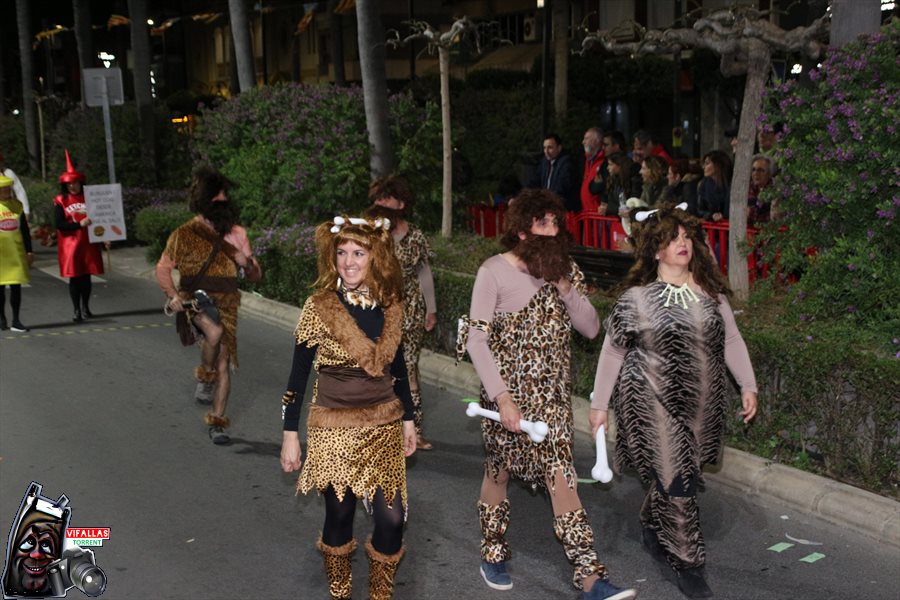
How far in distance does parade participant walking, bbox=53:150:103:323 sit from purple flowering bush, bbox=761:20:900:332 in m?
8.26

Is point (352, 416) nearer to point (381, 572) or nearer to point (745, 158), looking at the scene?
point (381, 572)

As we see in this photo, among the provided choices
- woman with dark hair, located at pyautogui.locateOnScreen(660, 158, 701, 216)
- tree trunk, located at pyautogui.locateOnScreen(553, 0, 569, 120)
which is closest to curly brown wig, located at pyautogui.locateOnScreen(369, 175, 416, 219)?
woman with dark hair, located at pyautogui.locateOnScreen(660, 158, 701, 216)

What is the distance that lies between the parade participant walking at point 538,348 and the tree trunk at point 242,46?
16.1 meters

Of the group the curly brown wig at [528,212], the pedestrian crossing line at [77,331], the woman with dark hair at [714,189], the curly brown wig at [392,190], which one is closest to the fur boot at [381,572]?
the curly brown wig at [528,212]

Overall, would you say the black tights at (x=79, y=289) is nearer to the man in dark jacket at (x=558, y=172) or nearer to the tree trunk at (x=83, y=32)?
the man in dark jacket at (x=558, y=172)

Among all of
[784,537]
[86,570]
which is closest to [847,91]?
[784,537]

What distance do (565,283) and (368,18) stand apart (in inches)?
414

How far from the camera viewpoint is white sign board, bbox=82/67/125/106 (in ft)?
63.0

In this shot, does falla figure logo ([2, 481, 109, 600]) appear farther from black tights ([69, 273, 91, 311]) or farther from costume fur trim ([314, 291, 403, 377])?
black tights ([69, 273, 91, 311])

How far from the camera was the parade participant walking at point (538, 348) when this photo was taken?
5648 millimetres

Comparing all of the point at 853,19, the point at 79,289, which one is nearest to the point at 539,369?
the point at 853,19

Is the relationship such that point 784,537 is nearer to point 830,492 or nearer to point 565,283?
point 830,492

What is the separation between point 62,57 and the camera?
7975cm

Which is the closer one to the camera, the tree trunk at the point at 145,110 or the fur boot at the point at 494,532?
the fur boot at the point at 494,532
